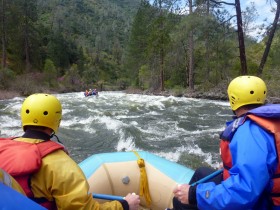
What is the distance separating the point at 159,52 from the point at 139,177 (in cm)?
2333

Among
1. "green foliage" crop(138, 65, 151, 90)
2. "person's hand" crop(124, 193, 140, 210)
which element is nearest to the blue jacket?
"person's hand" crop(124, 193, 140, 210)

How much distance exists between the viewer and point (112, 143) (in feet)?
23.2

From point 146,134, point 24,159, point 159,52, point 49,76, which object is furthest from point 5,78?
point 24,159

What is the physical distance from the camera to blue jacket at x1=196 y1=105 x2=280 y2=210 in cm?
144

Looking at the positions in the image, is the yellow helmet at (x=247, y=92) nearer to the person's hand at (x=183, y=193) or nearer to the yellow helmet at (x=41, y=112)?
the person's hand at (x=183, y=193)

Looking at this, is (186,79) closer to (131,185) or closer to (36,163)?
(131,185)

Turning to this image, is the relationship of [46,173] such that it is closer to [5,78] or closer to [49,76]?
[5,78]

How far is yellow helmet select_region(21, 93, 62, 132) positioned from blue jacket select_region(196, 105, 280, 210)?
3.37ft

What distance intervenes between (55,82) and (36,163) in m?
32.2

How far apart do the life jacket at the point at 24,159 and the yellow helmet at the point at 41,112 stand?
0.75ft

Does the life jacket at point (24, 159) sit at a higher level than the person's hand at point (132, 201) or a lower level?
higher

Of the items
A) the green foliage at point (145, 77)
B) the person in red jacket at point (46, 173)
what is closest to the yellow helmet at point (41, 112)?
the person in red jacket at point (46, 173)

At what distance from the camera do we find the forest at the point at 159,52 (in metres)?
11.5

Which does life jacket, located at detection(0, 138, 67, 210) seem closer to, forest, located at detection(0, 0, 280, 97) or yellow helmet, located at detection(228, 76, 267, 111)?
yellow helmet, located at detection(228, 76, 267, 111)
